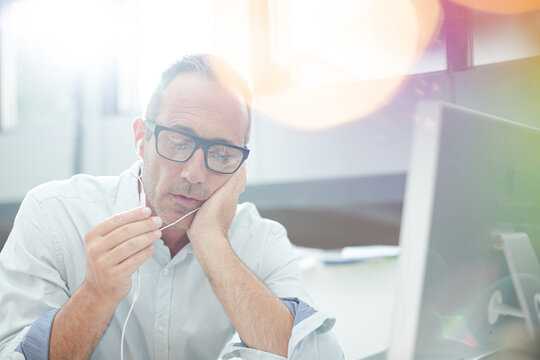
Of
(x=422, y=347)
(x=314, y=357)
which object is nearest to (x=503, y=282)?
(x=422, y=347)

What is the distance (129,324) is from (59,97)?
4380mm

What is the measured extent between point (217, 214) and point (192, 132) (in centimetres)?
24

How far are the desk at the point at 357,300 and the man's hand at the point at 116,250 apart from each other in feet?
2.14

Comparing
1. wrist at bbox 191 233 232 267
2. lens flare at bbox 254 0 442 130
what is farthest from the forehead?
lens flare at bbox 254 0 442 130

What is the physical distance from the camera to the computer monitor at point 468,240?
562 millimetres

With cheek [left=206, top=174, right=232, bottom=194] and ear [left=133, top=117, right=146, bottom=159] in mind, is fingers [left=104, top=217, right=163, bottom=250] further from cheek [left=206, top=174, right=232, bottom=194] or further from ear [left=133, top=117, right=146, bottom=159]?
ear [left=133, top=117, right=146, bottom=159]

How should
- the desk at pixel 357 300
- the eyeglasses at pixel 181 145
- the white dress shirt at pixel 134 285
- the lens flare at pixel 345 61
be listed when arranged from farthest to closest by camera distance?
the lens flare at pixel 345 61 → the desk at pixel 357 300 → the eyeglasses at pixel 181 145 → the white dress shirt at pixel 134 285

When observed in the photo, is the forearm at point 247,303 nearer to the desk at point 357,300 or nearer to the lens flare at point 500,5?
the desk at point 357,300

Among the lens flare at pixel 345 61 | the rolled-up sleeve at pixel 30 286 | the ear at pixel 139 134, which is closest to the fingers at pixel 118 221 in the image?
the rolled-up sleeve at pixel 30 286

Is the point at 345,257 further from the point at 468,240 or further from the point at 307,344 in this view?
the point at 468,240

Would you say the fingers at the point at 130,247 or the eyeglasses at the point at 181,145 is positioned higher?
the eyeglasses at the point at 181,145

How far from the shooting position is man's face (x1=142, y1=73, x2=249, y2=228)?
1.24 metres

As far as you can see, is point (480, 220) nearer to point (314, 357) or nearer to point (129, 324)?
point (314, 357)

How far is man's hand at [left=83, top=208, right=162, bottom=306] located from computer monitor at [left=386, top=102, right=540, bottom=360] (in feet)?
2.12
